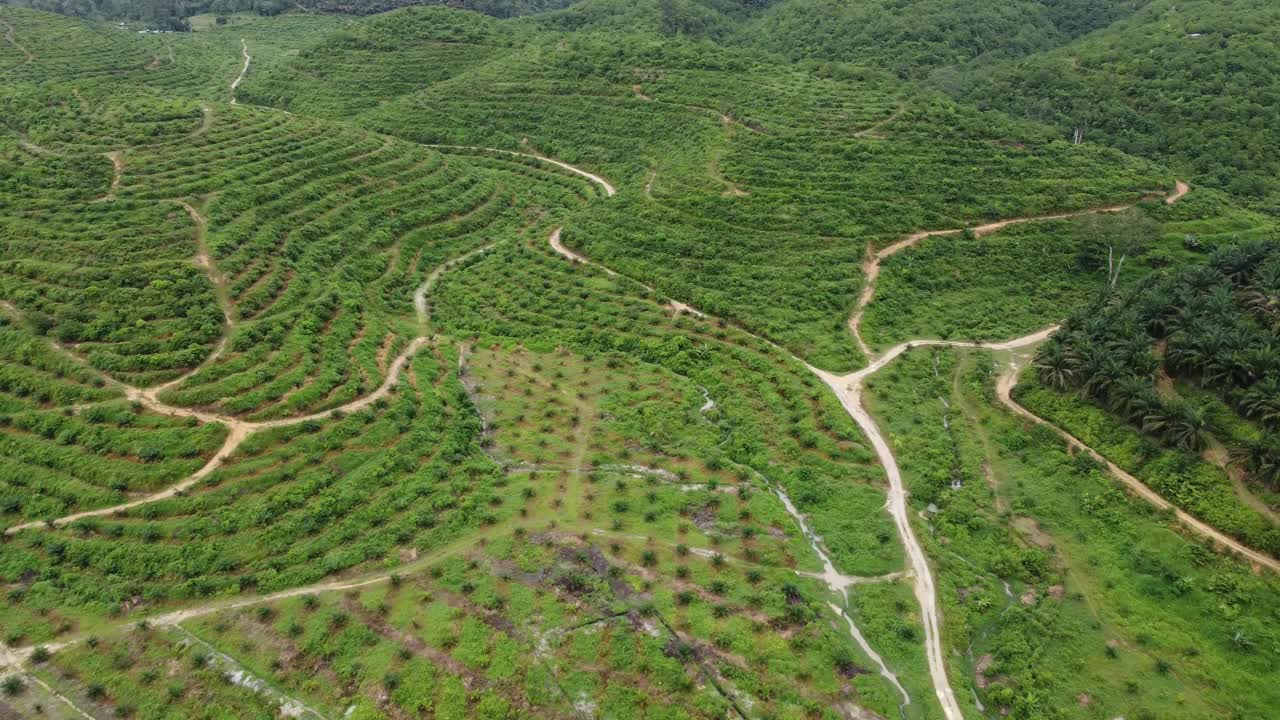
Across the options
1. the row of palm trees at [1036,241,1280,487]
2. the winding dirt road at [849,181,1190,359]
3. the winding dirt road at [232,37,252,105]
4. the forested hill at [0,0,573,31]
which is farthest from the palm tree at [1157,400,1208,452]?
the forested hill at [0,0,573,31]

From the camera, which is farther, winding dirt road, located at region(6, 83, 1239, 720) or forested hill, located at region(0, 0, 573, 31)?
forested hill, located at region(0, 0, 573, 31)

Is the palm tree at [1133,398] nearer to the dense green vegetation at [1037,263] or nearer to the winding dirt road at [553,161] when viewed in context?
the dense green vegetation at [1037,263]

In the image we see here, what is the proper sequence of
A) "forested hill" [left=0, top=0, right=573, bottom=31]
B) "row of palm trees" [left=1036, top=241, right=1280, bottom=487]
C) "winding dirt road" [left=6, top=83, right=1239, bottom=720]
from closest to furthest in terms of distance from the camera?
"winding dirt road" [left=6, top=83, right=1239, bottom=720]
"row of palm trees" [left=1036, top=241, right=1280, bottom=487]
"forested hill" [left=0, top=0, right=573, bottom=31]

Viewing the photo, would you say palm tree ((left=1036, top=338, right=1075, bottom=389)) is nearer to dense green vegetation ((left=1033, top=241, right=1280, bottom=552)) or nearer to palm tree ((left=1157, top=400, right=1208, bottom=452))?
dense green vegetation ((left=1033, top=241, right=1280, bottom=552))

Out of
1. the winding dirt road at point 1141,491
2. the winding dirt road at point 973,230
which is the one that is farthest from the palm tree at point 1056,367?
the winding dirt road at point 973,230

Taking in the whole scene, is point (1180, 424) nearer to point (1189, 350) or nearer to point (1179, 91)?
point (1189, 350)

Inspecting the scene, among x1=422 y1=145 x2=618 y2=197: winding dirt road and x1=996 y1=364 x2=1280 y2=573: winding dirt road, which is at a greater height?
x1=422 y1=145 x2=618 y2=197: winding dirt road

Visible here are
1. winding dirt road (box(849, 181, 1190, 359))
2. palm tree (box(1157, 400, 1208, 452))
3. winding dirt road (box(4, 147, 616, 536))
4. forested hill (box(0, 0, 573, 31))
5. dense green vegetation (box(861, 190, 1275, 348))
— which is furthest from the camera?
forested hill (box(0, 0, 573, 31))

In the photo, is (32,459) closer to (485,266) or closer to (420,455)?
(420,455)
